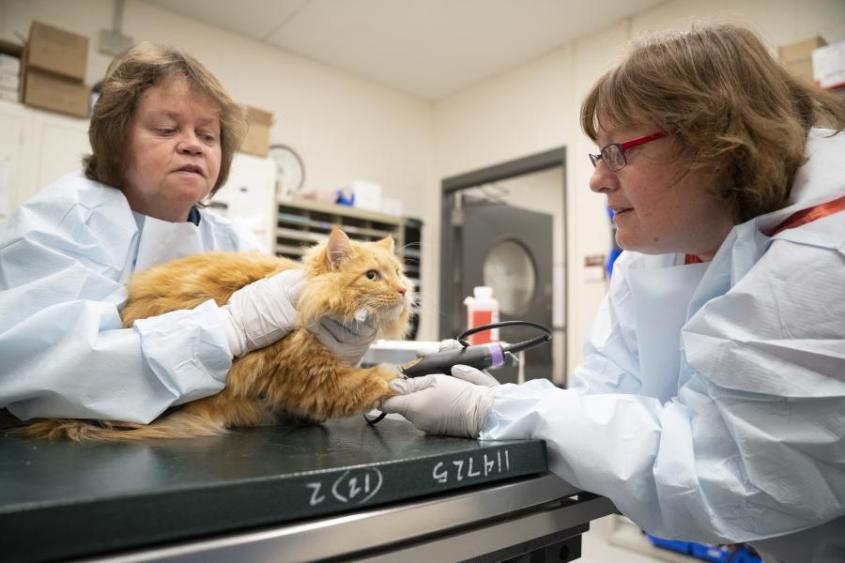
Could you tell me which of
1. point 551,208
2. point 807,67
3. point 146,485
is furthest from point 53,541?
point 551,208

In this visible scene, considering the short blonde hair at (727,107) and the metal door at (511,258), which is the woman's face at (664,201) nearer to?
the short blonde hair at (727,107)

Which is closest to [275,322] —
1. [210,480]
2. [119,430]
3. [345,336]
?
[345,336]

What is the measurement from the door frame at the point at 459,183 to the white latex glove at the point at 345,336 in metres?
3.09

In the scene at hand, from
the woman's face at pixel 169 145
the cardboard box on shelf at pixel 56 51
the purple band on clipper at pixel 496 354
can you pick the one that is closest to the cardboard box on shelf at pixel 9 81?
the cardboard box on shelf at pixel 56 51

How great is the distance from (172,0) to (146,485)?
12.3 feet

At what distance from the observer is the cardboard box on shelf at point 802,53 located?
2329 mm

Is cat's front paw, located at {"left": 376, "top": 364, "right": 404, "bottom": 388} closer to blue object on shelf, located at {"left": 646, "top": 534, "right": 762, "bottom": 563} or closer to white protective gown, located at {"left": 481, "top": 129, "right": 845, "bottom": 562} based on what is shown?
white protective gown, located at {"left": 481, "top": 129, "right": 845, "bottom": 562}

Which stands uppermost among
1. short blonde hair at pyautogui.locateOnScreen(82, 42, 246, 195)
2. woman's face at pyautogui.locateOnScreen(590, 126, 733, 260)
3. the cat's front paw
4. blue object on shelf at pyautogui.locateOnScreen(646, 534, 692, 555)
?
short blonde hair at pyautogui.locateOnScreen(82, 42, 246, 195)

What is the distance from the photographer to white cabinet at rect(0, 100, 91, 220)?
2.43 m

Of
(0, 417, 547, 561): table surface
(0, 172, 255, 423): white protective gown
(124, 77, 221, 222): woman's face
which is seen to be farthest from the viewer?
(124, 77, 221, 222): woman's face

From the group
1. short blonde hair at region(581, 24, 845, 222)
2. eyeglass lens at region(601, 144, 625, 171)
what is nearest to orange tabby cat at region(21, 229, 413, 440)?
eyeglass lens at region(601, 144, 625, 171)

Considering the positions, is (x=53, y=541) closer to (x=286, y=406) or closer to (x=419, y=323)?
(x=286, y=406)

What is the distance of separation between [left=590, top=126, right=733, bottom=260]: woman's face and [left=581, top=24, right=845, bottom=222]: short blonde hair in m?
0.02

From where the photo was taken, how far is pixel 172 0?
3.23 meters
